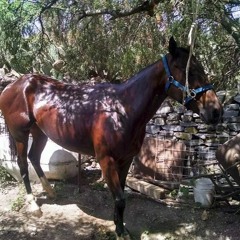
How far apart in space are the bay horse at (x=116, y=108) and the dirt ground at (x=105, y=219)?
45 cm

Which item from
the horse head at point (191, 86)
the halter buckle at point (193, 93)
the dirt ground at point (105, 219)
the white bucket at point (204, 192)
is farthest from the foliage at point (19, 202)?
the halter buckle at point (193, 93)

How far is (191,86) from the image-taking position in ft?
10.6

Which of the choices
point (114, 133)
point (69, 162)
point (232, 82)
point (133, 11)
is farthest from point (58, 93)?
point (232, 82)

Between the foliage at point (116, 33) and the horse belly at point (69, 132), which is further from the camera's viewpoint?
the foliage at point (116, 33)

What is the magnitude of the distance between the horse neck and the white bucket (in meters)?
1.34

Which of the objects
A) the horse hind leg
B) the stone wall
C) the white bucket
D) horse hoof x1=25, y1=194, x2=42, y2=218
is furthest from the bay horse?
the stone wall

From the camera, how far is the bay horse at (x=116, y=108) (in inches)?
128

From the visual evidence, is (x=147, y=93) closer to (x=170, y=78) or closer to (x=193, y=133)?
(x=170, y=78)

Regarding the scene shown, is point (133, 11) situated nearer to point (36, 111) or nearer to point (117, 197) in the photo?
point (36, 111)

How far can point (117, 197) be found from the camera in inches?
142

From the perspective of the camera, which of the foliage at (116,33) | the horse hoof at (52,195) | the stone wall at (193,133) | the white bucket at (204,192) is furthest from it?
the stone wall at (193,133)

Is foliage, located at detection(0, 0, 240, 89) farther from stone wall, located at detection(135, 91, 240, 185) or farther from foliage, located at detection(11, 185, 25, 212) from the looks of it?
foliage, located at detection(11, 185, 25, 212)

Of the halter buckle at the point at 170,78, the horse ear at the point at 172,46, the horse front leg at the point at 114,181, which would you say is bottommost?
the horse front leg at the point at 114,181

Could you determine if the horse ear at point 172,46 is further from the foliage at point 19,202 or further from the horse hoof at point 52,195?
the foliage at point 19,202
